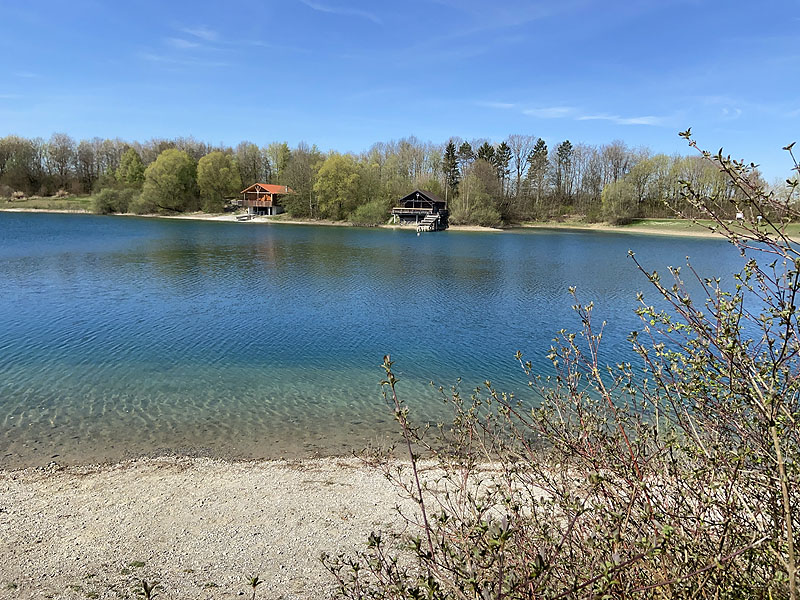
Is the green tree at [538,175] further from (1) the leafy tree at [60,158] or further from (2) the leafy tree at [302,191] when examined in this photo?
(1) the leafy tree at [60,158]

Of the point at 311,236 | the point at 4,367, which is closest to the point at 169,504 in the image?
the point at 4,367

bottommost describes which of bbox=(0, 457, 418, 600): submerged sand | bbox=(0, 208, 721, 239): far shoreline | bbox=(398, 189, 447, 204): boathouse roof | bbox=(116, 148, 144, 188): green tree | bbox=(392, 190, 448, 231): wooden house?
bbox=(0, 457, 418, 600): submerged sand

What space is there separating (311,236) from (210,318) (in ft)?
127

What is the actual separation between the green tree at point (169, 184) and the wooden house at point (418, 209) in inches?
1388

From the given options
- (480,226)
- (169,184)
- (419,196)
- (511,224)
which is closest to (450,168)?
(419,196)

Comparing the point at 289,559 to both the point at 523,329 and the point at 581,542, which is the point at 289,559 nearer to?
the point at 581,542

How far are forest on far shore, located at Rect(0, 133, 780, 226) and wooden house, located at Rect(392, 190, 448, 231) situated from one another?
2.03 meters

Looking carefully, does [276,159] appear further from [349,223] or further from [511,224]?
[511,224]


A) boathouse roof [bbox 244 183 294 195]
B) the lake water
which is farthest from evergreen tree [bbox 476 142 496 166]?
the lake water

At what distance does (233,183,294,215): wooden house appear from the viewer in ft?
266

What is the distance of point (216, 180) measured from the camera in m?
83.6

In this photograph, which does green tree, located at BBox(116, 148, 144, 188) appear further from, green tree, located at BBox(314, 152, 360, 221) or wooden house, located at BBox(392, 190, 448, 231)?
wooden house, located at BBox(392, 190, 448, 231)

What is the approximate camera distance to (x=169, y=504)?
22.8 feet

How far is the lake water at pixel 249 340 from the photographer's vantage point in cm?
978
